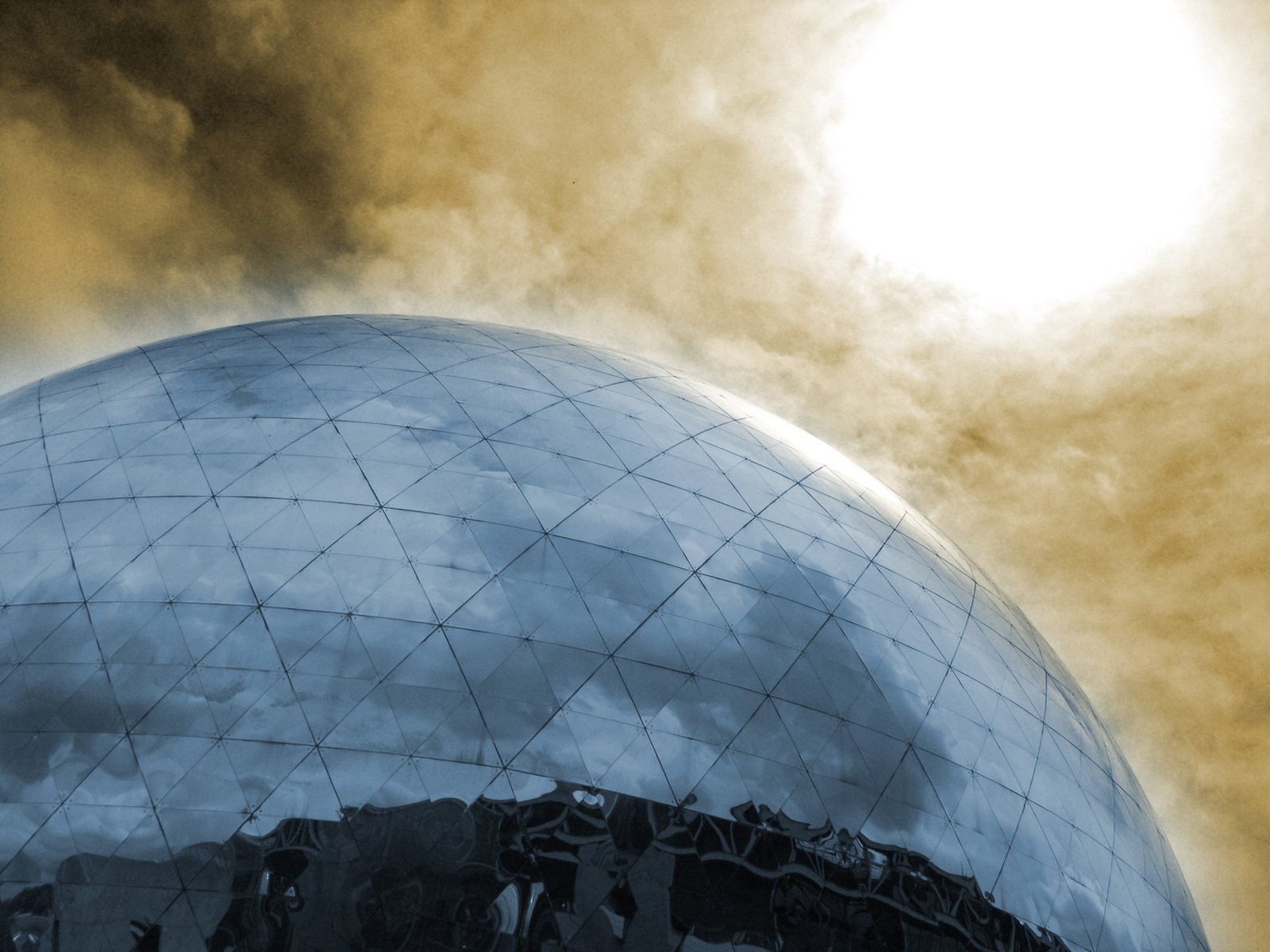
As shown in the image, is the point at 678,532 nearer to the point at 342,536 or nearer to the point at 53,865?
the point at 342,536

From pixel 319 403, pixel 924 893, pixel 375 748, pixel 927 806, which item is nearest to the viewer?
pixel 375 748

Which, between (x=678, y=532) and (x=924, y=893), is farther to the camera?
(x=678, y=532)

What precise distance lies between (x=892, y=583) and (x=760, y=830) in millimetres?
5779

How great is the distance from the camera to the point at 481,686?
33.0ft

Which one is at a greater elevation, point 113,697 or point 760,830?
point 760,830

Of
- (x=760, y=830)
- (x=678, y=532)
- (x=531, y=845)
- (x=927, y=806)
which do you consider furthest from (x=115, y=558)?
(x=927, y=806)

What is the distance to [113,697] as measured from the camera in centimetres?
979

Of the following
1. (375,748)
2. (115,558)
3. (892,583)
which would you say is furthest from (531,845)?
(892,583)

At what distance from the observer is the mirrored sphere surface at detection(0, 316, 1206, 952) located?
29.1 feet

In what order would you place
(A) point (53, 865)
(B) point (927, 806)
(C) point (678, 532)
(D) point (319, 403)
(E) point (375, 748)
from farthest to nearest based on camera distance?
(D) point (319, 403), (C) point (678, 532), (B) point (927, 806), (E) point (375, 748), (A) point (53, 865)

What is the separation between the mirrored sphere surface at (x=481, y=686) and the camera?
29.1 feet

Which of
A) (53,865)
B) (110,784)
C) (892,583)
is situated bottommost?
(53,865)

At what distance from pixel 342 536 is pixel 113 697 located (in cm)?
305

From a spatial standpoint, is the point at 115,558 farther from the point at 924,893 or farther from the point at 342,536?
the point at 924,893
